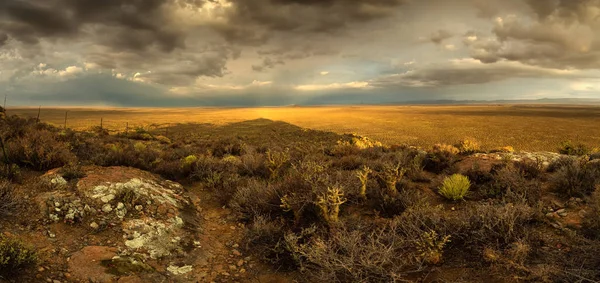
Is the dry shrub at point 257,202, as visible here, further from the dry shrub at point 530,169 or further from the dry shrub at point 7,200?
the dry shrub at point 530,169

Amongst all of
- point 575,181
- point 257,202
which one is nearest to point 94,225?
point 257,202

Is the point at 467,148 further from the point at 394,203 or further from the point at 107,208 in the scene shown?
the point at 107,208

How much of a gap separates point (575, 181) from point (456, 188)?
2.54 meters

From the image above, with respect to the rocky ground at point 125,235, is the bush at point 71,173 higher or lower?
higher

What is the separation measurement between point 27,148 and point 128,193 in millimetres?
4031

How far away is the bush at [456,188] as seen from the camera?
7152 mm

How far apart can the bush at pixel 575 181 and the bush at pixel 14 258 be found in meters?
9.84

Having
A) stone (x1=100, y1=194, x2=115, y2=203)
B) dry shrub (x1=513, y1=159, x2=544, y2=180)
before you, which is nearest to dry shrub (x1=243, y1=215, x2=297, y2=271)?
stone (x1=100, y1=194, x2=115, y2=203)

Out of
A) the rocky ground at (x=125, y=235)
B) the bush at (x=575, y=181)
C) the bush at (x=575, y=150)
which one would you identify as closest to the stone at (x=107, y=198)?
the rocky ground at (x=125, y=235)

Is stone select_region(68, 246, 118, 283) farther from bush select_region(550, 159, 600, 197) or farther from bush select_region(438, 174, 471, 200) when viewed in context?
bush select_region(550, 159, 600, 197)

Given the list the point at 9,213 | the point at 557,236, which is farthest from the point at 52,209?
the point at 557,236

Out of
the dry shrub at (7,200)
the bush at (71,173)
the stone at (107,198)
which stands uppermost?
the bush at (71,173)

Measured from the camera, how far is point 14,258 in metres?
3.84

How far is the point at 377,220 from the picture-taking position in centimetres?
591
